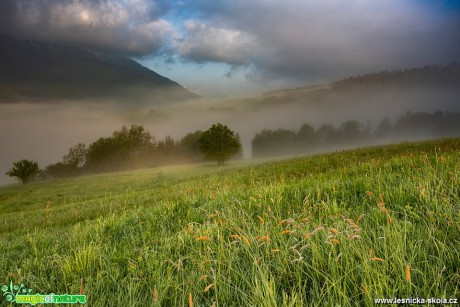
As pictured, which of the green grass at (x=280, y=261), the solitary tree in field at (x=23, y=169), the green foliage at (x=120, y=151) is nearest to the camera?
the green grass at (x=280, y=261)

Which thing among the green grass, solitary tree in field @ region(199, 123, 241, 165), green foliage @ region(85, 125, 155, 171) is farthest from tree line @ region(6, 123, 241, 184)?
the green grass

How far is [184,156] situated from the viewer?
378 ft

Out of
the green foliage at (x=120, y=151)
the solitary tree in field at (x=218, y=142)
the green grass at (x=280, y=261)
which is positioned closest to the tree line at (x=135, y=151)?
the green foliage at (x=120, y=151)

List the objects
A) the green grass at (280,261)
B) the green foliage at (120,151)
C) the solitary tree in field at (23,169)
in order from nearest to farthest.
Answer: the green grass at (280,261)
the solitary tree in field at (23,169)
the green foliage at (120,151)

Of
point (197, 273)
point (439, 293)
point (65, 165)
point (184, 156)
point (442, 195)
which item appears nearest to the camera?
point (439, 293)

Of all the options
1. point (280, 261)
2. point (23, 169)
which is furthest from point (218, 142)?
point (280, 261)

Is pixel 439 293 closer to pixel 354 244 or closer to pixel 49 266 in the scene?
pixel 354 244

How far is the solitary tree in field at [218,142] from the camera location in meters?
74.2

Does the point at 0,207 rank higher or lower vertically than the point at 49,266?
lower

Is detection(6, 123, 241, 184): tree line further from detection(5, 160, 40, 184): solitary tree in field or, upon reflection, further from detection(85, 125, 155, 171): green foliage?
detection(5, 160, 40, 184): solitary tree in field

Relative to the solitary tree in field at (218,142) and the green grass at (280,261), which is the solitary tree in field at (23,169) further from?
the green grass at (280,261)

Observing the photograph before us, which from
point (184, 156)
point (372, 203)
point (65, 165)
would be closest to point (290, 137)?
point (184, 156)

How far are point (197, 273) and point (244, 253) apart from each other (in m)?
0.67

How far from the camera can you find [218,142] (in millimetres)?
74250
